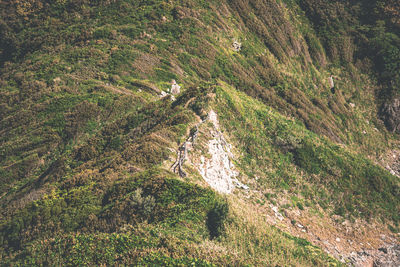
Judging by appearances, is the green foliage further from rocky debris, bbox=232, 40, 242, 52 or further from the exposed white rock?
rocky debris, bbox=232, 40, 242, 52

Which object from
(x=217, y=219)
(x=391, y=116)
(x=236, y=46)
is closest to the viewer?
(x=217, y=219)

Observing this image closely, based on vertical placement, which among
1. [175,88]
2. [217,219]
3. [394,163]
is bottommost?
[175,88]

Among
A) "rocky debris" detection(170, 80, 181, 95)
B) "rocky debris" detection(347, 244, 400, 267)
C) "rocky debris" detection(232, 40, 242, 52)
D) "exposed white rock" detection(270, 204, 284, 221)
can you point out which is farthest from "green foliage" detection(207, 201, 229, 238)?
"rocky debris" detection(232, 40, 242, 52)

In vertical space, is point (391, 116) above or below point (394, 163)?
above

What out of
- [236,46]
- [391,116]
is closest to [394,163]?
[391,116]

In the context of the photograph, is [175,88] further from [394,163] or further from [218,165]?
[394,163]

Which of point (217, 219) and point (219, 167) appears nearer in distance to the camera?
point (217, 219)

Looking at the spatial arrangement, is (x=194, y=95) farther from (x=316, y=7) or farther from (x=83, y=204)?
(x=316, y=7)
